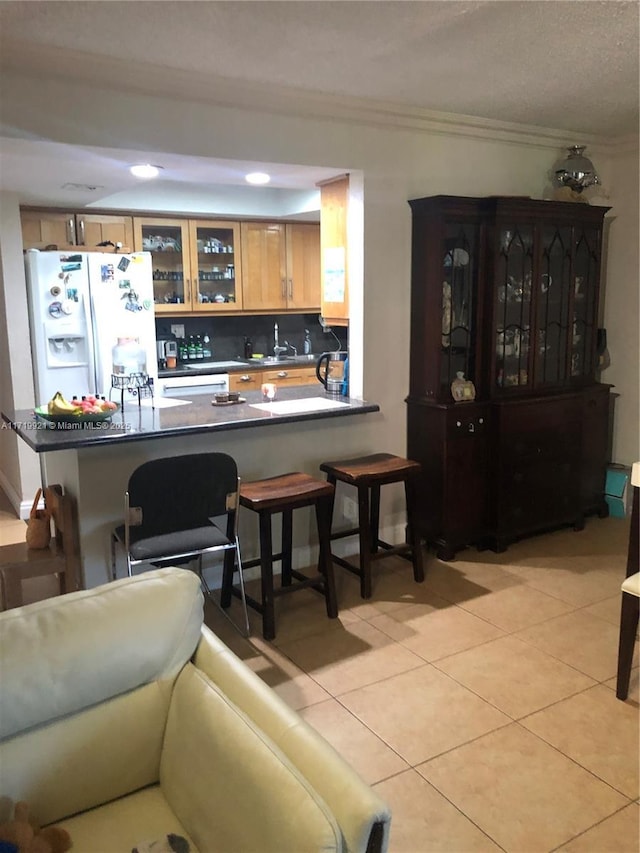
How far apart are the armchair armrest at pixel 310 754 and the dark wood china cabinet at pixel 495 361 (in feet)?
7.90

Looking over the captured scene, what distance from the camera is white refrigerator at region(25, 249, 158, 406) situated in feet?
14.8

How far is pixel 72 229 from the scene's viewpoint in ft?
16.8

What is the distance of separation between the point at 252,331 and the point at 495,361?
10.3ft

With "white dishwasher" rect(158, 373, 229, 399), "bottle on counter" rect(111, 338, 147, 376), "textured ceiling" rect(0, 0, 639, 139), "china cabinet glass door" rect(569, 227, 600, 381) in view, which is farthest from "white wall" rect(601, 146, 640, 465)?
"bottle on counter" rect(111, 338, 147, 376)

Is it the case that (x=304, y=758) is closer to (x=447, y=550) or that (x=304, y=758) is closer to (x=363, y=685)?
(x=363, y=685)

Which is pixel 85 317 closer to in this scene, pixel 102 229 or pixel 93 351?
pixel 93 351

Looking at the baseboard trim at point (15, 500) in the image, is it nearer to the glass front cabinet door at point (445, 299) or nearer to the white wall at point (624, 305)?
the glass front cabinet door at point (445, 299)

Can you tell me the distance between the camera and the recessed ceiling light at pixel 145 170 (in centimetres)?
338

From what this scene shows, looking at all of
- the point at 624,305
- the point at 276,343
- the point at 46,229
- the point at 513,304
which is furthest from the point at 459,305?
the point at 46,229

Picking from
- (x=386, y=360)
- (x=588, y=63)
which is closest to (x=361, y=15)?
(x=588, y=63)

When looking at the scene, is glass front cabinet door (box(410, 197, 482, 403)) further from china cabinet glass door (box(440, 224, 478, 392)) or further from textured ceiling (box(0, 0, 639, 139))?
textured ceiling (box(0, 0, 639, 139))

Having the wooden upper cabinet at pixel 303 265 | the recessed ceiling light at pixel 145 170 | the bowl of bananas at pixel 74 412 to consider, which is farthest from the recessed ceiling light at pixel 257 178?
the wooden upper cabinet at pixel 303 265

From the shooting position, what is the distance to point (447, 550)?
3.85 m

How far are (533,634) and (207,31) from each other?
2.78 metres
